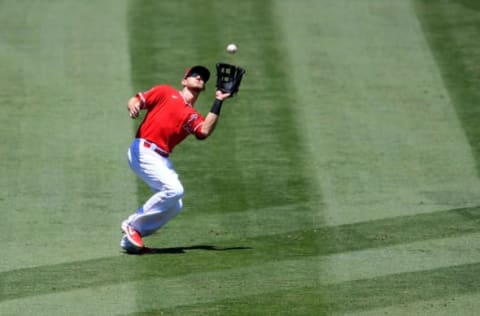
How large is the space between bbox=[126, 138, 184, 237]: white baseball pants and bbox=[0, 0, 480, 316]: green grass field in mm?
389

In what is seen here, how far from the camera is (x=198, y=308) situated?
9562mm

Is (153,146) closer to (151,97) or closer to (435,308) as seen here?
(151,97)

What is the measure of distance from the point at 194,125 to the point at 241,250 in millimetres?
1341

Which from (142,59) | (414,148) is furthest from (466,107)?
(142,59)

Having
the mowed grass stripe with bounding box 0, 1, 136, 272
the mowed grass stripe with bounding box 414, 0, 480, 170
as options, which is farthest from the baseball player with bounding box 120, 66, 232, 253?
the mowed grass stripe with bounding box 414, 0, 480, 170

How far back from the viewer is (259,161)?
14664mm

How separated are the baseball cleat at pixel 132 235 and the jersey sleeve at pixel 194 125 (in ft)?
3.66

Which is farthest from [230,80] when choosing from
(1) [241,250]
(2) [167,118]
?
(1) [241,250]

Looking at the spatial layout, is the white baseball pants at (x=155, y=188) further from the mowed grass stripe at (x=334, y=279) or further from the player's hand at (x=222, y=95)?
the mowed grass stripe at (x=334, y=279)

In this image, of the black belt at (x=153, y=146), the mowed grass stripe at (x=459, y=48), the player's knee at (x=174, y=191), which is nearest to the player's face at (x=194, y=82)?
the black belt at (x=153, y=146)

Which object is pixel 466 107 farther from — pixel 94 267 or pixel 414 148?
pixel 94 267

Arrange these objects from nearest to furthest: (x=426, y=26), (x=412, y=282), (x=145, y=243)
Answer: (x=412, y=282) → (x=145, y=243) → (x=426, y=26)

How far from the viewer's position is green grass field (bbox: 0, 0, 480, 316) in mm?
10297

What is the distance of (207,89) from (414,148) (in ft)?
10.6
